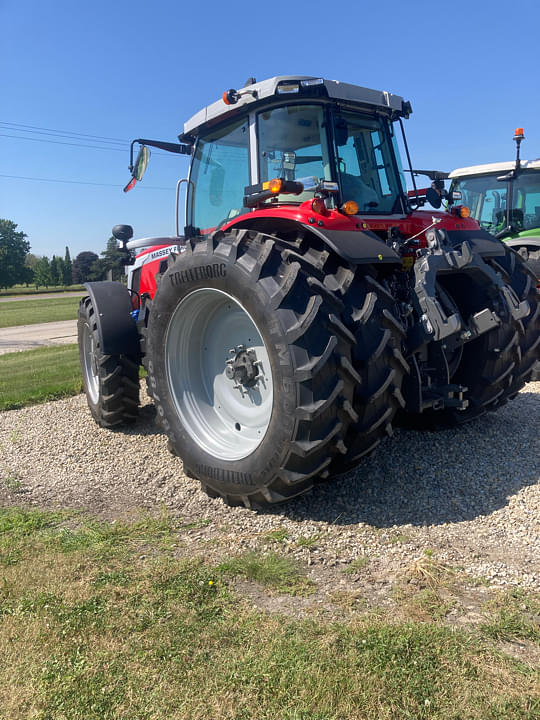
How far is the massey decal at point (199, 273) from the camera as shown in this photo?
3.47 m

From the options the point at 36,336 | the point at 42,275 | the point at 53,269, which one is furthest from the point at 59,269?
the point at 36,336

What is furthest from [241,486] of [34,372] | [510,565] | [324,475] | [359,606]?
[34,372]

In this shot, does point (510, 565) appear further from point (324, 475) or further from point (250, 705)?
point (250, 705)

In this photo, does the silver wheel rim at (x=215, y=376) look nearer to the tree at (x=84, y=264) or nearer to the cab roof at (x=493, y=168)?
the cab roof at (x=493, y=168)

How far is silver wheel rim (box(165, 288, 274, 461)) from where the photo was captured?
3795 millimetres

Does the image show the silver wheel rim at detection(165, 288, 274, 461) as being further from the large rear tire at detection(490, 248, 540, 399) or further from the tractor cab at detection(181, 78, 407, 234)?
the large rear tire at detection(490, 248, 540, 399)

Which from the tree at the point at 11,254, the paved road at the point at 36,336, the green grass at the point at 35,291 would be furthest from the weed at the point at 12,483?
the tree at the point at 11,254

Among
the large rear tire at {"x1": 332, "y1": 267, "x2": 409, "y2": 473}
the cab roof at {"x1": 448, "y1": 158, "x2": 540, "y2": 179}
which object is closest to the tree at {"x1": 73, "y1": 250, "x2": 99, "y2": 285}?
the cab roof at {"x1": 448, "y1": 158, "x2": 540, "y2": 179}

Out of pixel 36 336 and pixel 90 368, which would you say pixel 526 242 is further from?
pixel 36 336

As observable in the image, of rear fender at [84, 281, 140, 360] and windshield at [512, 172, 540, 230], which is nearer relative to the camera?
rear fender at [84, 281, 140, 360]

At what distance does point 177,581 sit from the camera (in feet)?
9.04

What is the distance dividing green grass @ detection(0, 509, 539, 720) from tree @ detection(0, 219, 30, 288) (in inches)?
2885

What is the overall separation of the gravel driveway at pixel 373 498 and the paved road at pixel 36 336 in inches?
380

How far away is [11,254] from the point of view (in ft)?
241
